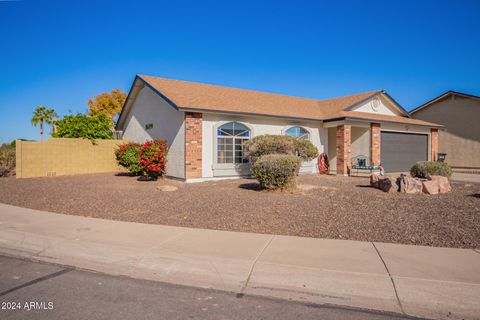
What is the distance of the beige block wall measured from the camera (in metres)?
15.9

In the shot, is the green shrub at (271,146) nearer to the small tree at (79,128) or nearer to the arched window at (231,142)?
the arched window at (231,142)

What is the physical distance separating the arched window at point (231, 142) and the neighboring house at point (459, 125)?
58.7ft

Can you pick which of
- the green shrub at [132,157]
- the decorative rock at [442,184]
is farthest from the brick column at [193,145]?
the decorative rock at [442,184]

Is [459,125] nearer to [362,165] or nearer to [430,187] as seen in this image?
[362,165]

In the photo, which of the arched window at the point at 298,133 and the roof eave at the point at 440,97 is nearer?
the arched window at the point at 298,133

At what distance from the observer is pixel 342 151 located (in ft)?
56.4

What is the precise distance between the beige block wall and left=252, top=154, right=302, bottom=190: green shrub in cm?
1214

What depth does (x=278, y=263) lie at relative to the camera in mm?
4469

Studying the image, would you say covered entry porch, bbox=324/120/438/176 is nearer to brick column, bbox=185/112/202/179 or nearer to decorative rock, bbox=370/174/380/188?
decorative rock, bbox=370/174/380/188

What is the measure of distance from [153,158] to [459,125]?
2270 cm

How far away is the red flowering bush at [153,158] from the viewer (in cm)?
1382

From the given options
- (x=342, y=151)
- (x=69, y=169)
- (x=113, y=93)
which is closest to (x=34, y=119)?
(x=113, y=93)

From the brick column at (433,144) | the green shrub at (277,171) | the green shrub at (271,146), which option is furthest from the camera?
the brick column at (433,144)

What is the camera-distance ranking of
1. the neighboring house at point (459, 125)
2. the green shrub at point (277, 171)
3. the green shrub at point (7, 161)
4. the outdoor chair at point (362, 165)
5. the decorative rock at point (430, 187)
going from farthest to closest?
1. the neighboring house at point (459, 125)
2. the green shrub at point (7, 161)
3. the outdoor chair at point (362, 165)
4. the decorative rock at point (430, 187)
5. the green shrub at point (277, 171)
